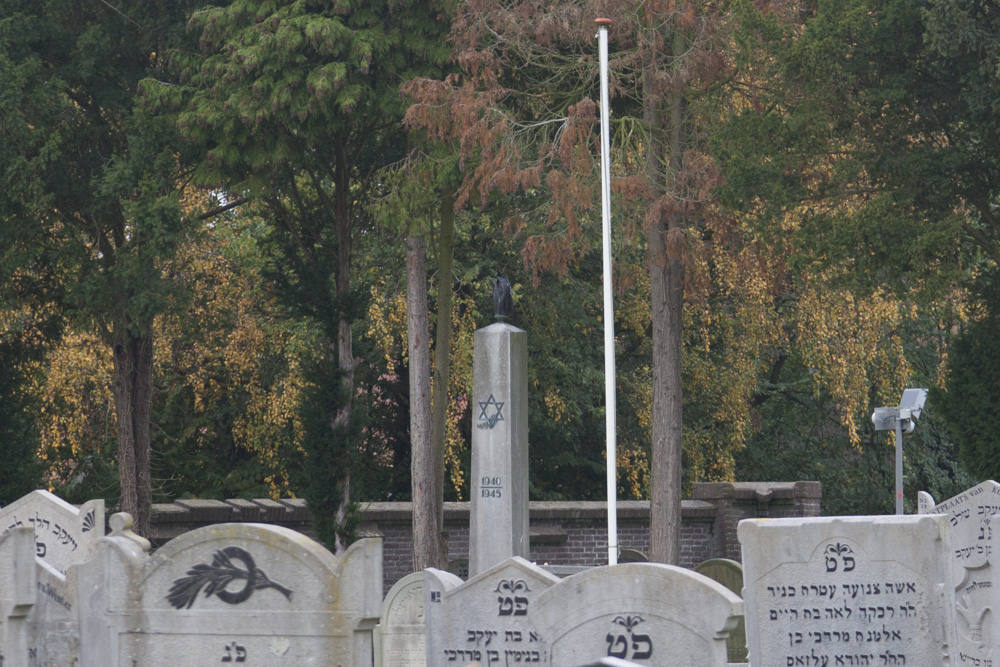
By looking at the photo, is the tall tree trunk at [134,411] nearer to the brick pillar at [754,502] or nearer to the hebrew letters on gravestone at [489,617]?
the brick pillar at [754,502]

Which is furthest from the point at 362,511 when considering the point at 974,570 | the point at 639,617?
the point at 639,617

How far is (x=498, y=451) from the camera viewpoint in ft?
49.9

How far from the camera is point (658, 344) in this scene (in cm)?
1914

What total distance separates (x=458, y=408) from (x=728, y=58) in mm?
8495

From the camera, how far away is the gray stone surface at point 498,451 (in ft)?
49.9

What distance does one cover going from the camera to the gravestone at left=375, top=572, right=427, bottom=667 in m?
12.3

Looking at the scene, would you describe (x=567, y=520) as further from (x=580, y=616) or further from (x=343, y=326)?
(x=580, y=616)

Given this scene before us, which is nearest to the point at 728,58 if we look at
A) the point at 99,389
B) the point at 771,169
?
the point at 771,169

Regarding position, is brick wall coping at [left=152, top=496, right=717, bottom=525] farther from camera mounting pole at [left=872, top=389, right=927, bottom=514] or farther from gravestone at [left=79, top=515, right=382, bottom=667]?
gravestone at [left=79, top=515, right=382, bottom=667]

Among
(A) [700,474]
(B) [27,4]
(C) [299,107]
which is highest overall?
(B) [27,4]

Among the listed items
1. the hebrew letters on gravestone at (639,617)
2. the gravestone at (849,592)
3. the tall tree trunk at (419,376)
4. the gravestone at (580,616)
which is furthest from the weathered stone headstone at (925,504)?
the tall tree trunk at (419,376)

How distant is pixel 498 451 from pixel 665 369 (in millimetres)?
4551

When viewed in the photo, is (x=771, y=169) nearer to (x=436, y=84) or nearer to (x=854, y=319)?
(x=436, y=84)

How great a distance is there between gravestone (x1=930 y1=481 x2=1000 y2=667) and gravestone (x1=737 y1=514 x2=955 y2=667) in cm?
60
